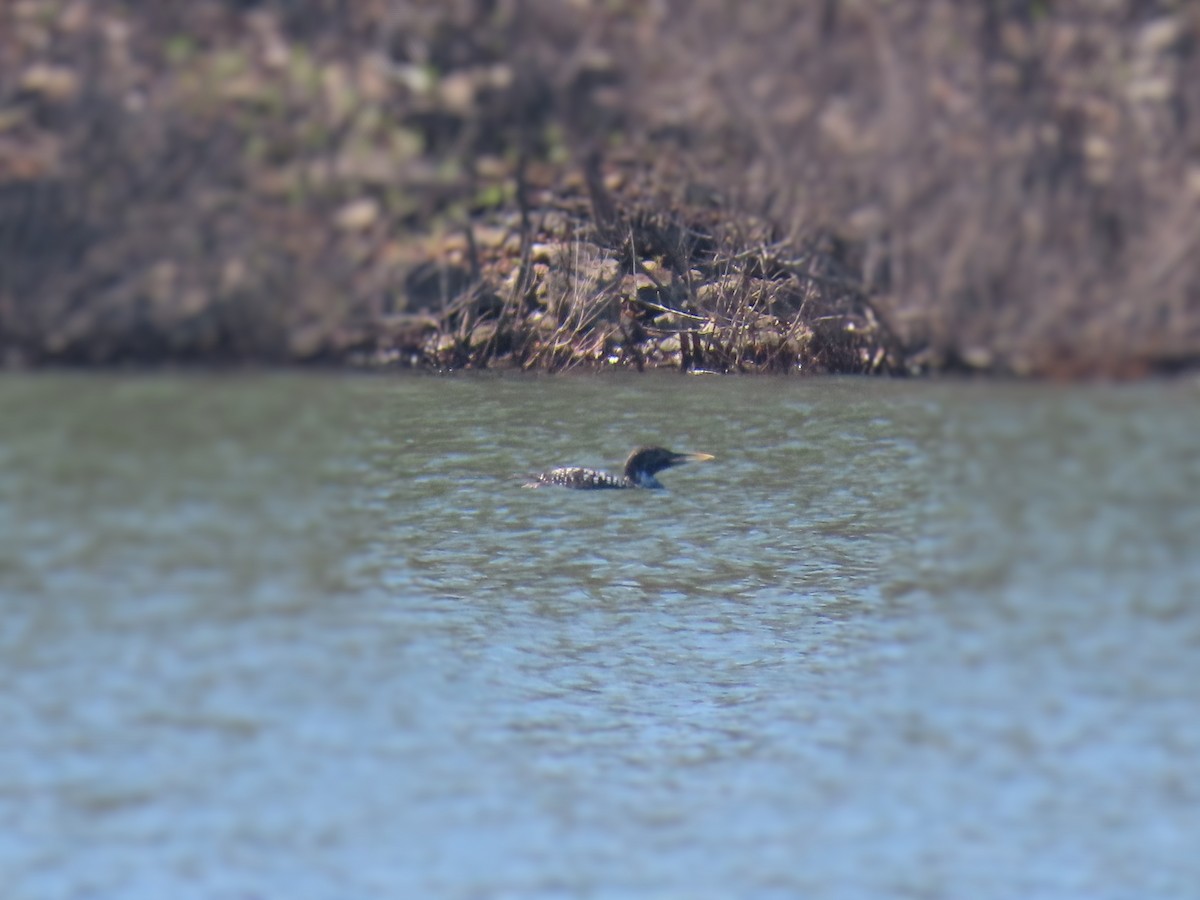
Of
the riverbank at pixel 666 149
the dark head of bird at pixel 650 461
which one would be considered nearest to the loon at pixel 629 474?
the dark head of bird at pixel 650 461

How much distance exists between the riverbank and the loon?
2.95 feet

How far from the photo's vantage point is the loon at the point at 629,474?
5.93 m

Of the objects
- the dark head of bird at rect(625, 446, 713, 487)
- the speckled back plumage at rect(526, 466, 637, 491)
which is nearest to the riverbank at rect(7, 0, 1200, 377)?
the speckled back plumage at rect(526, 466, 637, 491)

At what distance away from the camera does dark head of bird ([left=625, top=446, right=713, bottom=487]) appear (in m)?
5.94

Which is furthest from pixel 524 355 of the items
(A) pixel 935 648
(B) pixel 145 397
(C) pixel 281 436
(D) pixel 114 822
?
(D) pixel 114 822

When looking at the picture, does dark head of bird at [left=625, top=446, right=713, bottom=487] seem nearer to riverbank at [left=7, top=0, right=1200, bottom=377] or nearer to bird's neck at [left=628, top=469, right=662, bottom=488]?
bird's neck at [left=628, top=469, right=662, bottom=488]

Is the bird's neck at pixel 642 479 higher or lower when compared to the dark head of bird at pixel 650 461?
lower

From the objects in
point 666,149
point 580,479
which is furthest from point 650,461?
point 666,149

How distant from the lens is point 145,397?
4.83 meters

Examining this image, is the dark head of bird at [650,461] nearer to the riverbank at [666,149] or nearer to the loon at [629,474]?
the loon at [629,474]

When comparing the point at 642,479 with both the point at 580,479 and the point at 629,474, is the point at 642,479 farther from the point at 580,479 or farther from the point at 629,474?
the point at 580,479

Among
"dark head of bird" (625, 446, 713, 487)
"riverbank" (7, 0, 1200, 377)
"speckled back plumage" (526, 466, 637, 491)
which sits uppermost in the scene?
"riverbank" (7, 0, 1200, 377)

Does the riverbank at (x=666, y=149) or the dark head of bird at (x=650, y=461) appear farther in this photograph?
the dark head of bird at (x=650, y=461)

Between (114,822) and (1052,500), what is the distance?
8.86 ft
